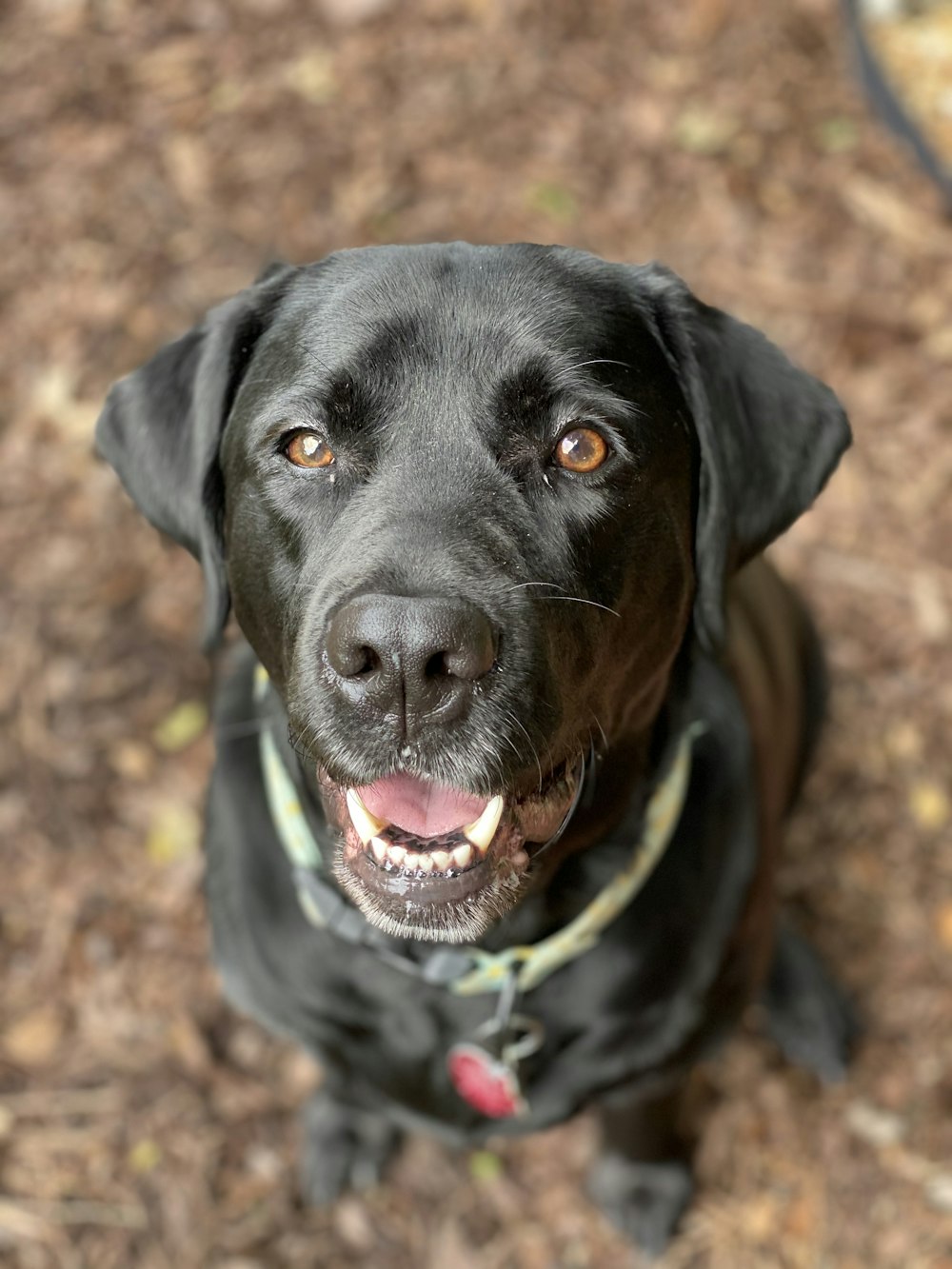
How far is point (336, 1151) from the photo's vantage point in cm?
303

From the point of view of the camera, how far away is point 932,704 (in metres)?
3.67

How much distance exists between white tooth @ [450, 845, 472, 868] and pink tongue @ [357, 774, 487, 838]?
0.24 feet

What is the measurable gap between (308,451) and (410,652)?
19.2 inches

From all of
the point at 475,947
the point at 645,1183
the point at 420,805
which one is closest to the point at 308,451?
the point at 420,805

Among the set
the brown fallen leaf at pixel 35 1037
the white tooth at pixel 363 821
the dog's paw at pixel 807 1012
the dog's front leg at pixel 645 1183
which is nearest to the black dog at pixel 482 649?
the white tooth at pixel 363 821

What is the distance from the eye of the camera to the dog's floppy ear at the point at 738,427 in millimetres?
2059

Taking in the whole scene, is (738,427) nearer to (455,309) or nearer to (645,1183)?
(455,309)

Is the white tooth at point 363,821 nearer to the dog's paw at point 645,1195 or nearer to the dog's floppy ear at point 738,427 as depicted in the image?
the dog's floppy ear at point 738,427

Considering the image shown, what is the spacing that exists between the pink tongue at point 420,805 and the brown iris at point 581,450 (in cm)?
52

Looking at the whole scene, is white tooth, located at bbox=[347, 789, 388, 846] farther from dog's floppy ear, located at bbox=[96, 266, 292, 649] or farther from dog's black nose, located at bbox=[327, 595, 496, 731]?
dog's floppy ear, located at bbox=[96, 266, 292, 649]

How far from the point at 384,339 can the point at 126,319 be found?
2.58 m

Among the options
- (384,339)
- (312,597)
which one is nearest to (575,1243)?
(312,597)

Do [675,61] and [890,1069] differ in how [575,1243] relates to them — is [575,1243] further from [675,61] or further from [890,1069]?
[675,61]

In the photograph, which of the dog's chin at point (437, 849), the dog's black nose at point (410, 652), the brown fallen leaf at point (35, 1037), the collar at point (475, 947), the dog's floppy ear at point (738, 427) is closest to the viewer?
the dog's black nose at point (410, 652)
